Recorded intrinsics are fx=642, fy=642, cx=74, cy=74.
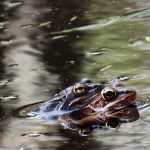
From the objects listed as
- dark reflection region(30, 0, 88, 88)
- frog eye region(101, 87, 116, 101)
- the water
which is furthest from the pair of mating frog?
dark reflection region(30, 0, 88, 88)

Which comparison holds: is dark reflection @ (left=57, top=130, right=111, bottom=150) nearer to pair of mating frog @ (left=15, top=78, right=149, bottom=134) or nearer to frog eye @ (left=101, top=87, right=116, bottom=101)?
pair of mating frog @ (left=15, top=78, right=149, bottom=134)

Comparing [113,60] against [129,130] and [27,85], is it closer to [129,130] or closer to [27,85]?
[27,85]

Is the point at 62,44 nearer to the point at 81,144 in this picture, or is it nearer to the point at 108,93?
the point at 108,93

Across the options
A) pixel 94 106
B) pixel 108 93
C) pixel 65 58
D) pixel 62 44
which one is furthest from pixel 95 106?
pixel 62 44

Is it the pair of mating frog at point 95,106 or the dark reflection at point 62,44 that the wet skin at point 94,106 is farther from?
the dark reflection at point 62,44

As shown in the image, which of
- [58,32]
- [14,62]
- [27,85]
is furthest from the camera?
[58,32]

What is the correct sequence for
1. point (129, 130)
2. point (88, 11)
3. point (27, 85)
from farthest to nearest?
point (88, 11) < point (27, 85) < point (129, 130)

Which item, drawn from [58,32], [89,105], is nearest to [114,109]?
[89,105]
